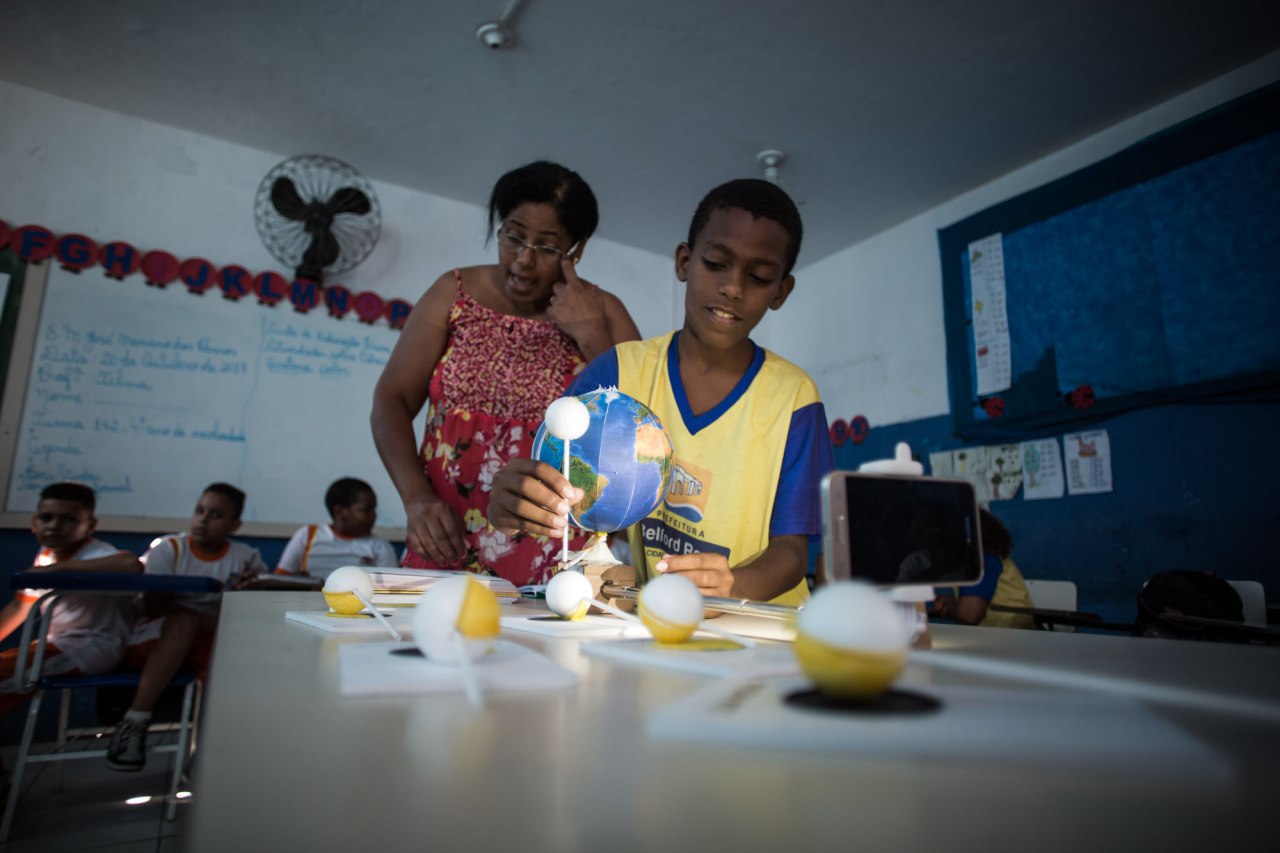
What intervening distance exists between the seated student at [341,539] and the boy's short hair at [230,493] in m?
0.33

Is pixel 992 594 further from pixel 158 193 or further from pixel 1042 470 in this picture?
pixel 158 193

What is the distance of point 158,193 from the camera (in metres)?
3.62

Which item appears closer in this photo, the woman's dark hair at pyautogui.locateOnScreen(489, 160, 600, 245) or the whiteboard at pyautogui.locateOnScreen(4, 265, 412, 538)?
the woman's dark hair at pyautogui.locateOnScreen(489, 160, 600, 245)

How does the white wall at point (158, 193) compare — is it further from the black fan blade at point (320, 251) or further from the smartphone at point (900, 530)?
the smartphone at point (900, 530)

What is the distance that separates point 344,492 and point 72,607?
3.88 ft

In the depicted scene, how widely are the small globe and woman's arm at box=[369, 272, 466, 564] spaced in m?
0.37

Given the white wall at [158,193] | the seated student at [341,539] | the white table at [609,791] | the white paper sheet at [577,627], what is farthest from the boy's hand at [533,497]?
the white wall at [158,193]

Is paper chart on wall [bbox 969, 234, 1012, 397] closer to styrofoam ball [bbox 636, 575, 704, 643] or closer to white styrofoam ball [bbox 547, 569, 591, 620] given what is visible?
white styrofoam ball [bbox 547, 569, 591, 620]

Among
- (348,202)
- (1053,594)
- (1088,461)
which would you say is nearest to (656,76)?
(348,202)

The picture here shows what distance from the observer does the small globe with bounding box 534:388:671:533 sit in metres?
0.93

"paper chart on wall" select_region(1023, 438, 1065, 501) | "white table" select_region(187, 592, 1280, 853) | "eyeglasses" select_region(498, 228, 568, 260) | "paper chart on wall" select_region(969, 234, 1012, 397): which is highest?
"paper chart on wall" select_region(969, 234, 1012, 397)

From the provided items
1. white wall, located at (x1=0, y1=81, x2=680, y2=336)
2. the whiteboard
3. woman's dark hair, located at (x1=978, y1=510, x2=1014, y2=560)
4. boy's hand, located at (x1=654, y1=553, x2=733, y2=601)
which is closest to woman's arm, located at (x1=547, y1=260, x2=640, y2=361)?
boy's hand, located at (x1=654, y1=553, x2=733, y2=601)

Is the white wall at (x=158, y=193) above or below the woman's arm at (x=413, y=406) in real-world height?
above

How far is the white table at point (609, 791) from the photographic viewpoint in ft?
0.66
